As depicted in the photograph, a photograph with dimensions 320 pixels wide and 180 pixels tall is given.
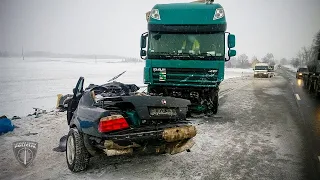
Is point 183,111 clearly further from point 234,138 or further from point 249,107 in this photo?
point 249,107

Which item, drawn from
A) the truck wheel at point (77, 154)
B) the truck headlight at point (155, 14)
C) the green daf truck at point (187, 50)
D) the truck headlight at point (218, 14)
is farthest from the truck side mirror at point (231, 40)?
the truck wheel at point (77, 154)

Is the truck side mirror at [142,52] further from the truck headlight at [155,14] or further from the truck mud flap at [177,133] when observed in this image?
the truck mud flap at [177,133]

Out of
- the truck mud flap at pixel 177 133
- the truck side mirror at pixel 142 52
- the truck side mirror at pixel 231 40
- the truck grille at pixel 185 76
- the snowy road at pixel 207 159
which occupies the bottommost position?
the snowy road at pixel 207 159

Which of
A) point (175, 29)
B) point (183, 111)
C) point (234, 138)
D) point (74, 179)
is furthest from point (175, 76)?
point (74, 179)

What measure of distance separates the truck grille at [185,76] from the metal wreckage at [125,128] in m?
3.98

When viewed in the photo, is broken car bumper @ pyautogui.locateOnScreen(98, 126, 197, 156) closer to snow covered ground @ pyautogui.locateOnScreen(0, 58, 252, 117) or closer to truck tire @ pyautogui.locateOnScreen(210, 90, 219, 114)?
truck tire @ pyautogui.locateOnScreen(210, 90, 219, 114)

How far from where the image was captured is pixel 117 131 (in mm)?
3791

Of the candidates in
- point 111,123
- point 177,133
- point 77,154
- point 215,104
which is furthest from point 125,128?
point 215,104

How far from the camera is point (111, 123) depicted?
3.76m

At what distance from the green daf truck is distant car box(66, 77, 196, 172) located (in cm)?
403

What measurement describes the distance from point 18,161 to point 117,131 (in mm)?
2410

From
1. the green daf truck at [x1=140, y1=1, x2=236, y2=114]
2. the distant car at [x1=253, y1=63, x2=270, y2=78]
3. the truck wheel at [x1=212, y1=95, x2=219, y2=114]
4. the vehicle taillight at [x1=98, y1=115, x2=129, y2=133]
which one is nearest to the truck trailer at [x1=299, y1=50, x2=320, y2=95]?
the truck wheel at [x1=212, y1=95, x2=219, y2=114]

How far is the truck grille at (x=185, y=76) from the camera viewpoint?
27.6 feet

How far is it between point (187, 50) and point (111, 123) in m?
5.51
